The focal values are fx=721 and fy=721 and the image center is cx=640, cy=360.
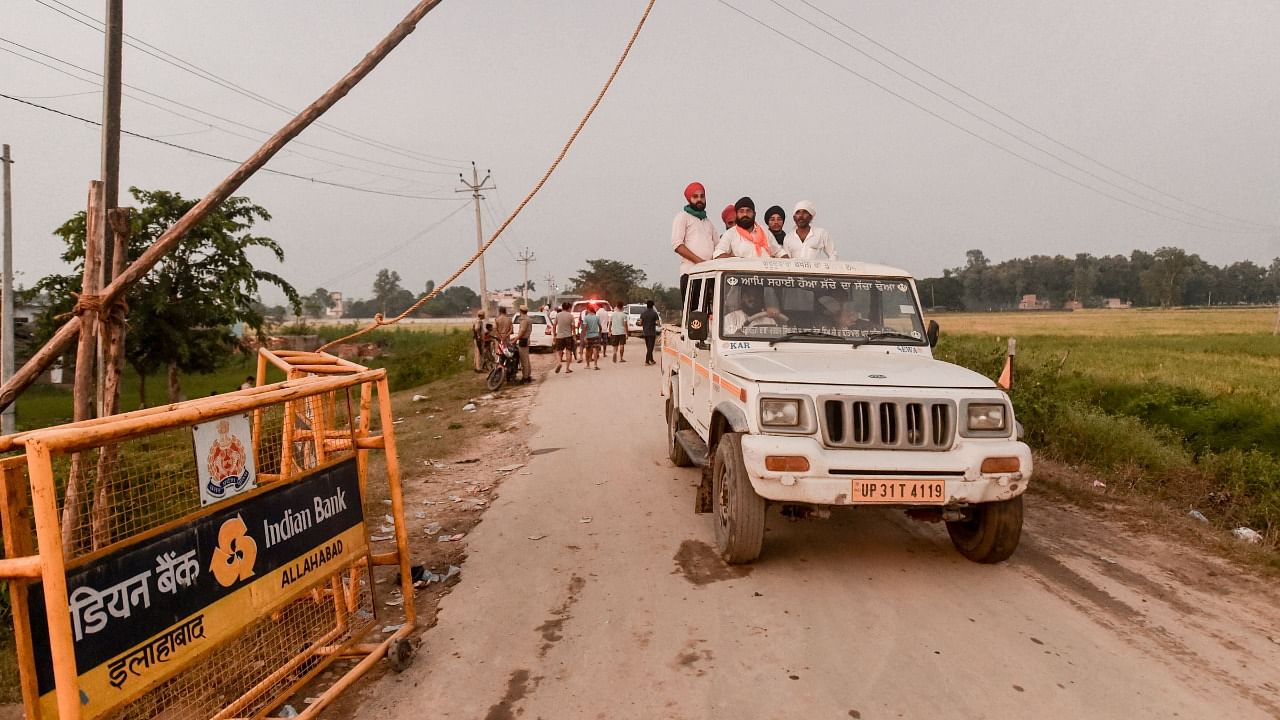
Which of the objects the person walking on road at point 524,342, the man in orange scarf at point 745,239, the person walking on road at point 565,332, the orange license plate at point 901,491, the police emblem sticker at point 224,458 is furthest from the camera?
the person walking on road at point 565,332

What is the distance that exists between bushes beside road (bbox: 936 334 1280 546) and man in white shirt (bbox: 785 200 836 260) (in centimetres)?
344

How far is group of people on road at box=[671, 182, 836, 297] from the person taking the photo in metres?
7.22

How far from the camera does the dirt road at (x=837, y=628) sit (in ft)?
10.5

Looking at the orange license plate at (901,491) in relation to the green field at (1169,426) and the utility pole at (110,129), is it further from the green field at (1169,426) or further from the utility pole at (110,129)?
the utility pole at (110,129)

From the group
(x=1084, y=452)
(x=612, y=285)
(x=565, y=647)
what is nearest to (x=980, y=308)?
(x=612, y=285)

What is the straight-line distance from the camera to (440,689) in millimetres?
3373

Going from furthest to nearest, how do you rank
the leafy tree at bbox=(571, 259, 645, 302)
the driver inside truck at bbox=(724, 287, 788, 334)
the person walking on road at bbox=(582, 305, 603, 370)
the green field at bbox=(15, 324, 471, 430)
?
the leafy tree at bbox=(571, 259, 645, 302) → the green field at bbox=(15, 324, 471, 430) → the person walking on road at bbox=(582, 305, 603, 370) → the driver inside truck at bbox=(724, 287, 788, 334)

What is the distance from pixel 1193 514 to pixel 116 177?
28.7ft

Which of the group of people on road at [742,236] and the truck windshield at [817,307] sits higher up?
the group of people on road at [742,236]

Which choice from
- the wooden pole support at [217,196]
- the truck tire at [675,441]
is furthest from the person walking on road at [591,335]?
the wooden pole support at [217,196]

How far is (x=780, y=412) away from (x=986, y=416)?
50.0 inches

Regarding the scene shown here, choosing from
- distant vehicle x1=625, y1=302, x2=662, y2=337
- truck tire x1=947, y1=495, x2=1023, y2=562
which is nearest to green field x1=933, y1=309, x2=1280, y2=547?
truck tire x1=947, y1=495, x2=1023, y2=562

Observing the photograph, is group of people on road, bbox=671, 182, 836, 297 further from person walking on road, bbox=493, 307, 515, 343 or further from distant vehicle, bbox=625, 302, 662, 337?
distant vehicle, bbox=625, 302, 662, 337

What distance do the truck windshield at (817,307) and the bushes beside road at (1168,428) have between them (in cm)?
329
